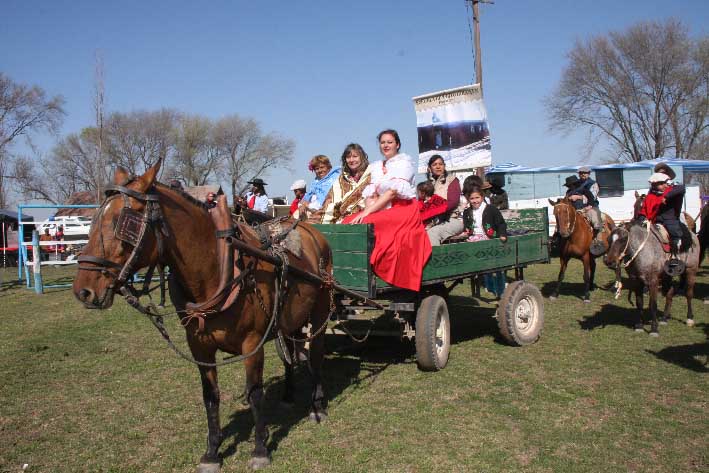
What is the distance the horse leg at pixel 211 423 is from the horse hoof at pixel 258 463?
25 cm

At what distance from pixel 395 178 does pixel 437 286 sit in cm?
187

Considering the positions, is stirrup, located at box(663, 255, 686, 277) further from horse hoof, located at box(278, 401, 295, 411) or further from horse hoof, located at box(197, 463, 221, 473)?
horse hoof, located at box(197, 463, 221, 473)

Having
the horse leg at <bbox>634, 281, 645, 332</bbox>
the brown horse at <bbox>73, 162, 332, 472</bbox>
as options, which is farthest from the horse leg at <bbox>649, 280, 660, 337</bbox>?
the brown horse at <bbox>73, 162, 332, 472</bbox>

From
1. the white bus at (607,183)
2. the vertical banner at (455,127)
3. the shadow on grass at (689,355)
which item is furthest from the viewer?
the white bus at (607,183)

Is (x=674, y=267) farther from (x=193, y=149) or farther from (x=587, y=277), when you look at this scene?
(x=193, y=149)

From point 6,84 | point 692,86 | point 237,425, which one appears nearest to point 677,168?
point 692,86

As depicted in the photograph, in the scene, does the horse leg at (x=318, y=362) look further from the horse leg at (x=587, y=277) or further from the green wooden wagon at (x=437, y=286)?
the horse leg at (x=587, y=277)

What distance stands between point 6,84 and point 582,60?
35.6 metres

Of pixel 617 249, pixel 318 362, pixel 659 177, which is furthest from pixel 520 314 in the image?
pixel 318 362

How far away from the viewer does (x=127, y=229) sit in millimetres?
3076

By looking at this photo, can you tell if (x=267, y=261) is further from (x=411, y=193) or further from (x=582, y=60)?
(x=582, y=60)

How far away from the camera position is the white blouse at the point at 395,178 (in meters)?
5.65

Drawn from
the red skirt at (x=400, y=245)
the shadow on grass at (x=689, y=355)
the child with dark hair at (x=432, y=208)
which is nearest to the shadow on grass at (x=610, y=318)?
the shadow on grass at (x=689, y=355)

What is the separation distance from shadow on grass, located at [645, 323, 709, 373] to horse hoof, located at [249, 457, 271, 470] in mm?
4929
